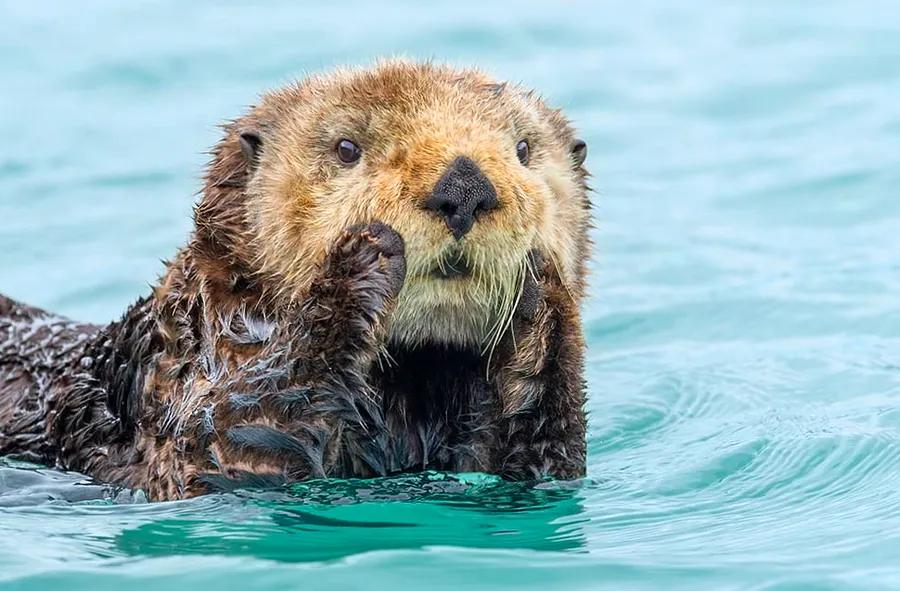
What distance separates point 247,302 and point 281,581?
3.62ft

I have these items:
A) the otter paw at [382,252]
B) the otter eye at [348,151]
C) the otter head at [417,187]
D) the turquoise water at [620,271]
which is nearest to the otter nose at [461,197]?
the otter head at [417,187]

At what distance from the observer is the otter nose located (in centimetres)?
444

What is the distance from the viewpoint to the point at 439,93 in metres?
4.96

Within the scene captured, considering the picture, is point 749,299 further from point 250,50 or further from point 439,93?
point 250,50

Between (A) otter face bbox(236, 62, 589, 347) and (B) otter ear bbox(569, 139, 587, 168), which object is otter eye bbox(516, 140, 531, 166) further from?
(B) otter ear bbox(569, 139, 587, 168)

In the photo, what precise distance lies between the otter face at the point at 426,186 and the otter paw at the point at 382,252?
0.09 feet

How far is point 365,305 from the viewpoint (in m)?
4.68

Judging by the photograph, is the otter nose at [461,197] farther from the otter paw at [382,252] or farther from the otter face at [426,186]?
the otter paw at [382,252]

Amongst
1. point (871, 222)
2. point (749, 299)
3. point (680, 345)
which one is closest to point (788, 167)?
point (871, 222)

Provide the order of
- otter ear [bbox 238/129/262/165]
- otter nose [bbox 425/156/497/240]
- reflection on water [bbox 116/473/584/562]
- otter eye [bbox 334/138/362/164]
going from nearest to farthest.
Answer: otter nose [bbox 425/156/497/240], reflection on water [bbox 116/473/584/562], otter eye [bbox 334/138/362/164], otter ear [bbox 238/129/262/165]

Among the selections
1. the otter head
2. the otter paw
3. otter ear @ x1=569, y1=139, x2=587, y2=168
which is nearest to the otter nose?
the otter head

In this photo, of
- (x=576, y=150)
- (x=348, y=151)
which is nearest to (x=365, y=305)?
(x=348, y=151)

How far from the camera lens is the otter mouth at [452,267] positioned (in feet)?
14.9

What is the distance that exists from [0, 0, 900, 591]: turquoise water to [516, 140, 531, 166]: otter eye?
1.05 metres
